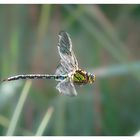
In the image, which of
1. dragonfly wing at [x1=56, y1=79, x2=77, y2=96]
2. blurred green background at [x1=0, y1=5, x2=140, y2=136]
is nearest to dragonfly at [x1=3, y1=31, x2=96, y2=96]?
dragonfly wing at [x1=56, y1=79, x2=77, y2=96]

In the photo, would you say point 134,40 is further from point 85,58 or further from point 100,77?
point 100,77

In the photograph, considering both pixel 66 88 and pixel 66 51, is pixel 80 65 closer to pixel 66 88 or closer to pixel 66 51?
pixel 66 51

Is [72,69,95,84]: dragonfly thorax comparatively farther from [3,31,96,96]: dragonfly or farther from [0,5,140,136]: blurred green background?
[0,5,140,136]: blurred green background

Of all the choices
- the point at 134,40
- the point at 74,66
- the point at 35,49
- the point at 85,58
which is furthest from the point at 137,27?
the point at 74,66

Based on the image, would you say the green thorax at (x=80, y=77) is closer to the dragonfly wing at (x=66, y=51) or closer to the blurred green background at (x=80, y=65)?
the dragonfly wing at (x=66, y=51)

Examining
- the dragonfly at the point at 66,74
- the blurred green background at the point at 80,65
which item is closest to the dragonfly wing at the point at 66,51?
the dragonfly at the point at 66,74

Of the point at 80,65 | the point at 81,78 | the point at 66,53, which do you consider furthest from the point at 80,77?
the point at 80,65

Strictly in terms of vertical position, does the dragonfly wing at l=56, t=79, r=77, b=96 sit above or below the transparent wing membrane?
below
